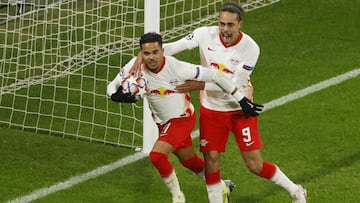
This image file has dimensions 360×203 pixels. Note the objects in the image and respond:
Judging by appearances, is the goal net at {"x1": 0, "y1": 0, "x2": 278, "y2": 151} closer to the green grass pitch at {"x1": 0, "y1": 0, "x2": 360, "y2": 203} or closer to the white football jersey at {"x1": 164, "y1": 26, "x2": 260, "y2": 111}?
the green grass pitch at {"x1": 0, "y1": 0, "x2": 360, "y2": 203}

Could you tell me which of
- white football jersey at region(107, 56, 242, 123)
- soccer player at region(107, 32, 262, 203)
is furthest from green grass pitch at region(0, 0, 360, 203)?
white football jersey at region(107, 56, 242, 123)

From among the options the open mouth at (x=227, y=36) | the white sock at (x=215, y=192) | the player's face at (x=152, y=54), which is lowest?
the white sock at (x=215, y=192)

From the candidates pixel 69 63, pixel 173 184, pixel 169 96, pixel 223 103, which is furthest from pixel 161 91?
pixel 69 63

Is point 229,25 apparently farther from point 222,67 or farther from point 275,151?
point 275,151

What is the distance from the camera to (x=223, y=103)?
26.9 ft

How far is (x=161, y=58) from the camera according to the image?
7.87 metres

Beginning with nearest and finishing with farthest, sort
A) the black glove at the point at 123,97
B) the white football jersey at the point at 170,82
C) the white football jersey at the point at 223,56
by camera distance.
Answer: the black glove at the point at 123,97, the white football jersey at the point at 170,82, the white football jersey at the point at 223,56

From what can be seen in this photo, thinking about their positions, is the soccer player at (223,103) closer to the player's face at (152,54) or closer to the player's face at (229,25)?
the player's face at (229,25)

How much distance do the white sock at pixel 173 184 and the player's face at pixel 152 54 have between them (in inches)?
38.3

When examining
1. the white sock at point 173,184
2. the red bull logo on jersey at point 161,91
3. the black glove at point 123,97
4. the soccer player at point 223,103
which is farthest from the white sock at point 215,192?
the black glove at point 123,97

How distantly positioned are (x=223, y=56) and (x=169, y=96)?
544mm

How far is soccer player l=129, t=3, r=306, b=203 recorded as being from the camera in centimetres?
808

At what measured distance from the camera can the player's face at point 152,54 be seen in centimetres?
779

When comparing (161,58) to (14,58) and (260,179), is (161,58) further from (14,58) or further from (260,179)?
(14,58)
